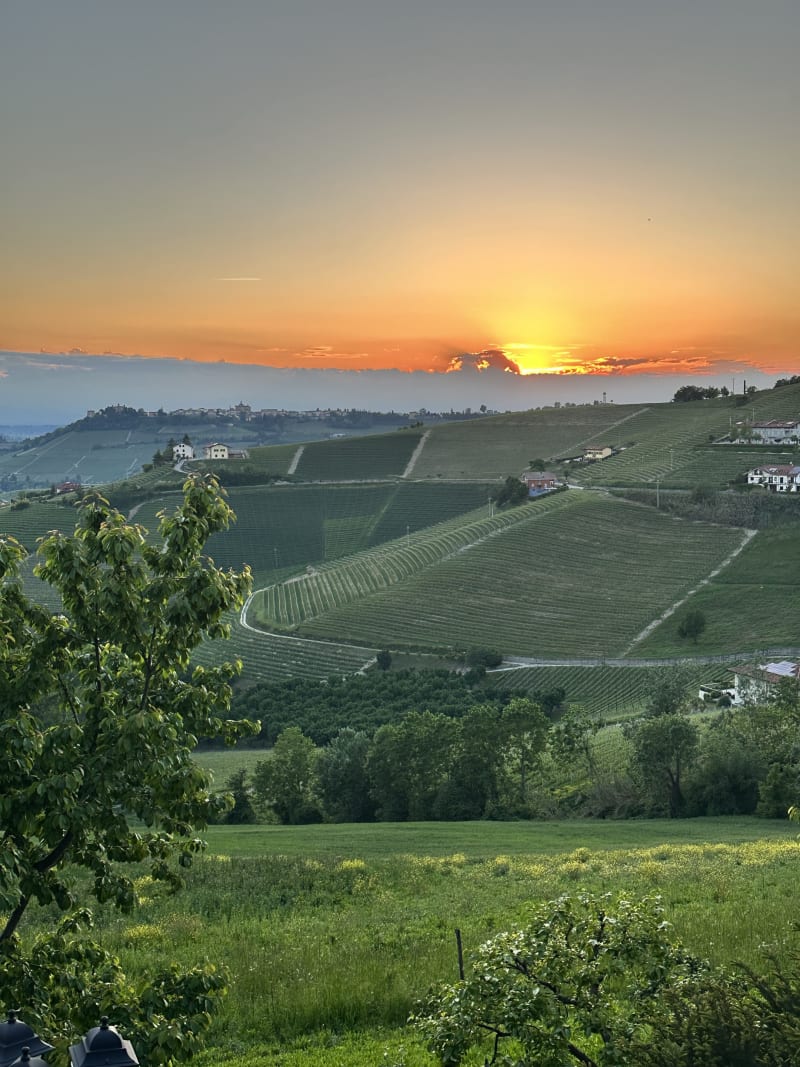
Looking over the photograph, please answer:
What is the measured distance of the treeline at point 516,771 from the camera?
30.0 meters

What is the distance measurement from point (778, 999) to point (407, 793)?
2906cm

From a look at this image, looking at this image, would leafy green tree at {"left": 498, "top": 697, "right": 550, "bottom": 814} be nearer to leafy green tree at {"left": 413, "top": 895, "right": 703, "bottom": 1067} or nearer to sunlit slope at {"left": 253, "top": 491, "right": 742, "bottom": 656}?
leafy green tree at {"left": 413, "top": 895, "right": 703, "bottom": 1067}

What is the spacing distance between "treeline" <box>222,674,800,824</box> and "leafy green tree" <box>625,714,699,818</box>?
0.11 ft

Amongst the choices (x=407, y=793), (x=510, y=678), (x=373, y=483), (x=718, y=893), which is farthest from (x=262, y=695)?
(x=373, y=483)

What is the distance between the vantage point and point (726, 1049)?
16.7 feet

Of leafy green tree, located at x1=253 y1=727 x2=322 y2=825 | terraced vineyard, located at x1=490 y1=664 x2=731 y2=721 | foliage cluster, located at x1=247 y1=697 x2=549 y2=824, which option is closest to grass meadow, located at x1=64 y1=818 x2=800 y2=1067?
foliage cluster, located at x1=247 y1=697 x2=549 y2=824

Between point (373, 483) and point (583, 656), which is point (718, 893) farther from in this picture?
point (373, 483)

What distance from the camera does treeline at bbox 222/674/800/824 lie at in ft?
98.3

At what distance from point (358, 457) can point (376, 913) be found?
5241 inches

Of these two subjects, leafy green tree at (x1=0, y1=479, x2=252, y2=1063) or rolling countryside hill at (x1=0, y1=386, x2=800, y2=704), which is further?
rolling countryside hill at (x1=0, y1=386, x2=800, y2=704)

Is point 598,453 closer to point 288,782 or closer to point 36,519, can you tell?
point 36,519

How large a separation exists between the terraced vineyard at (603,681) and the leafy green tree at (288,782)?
23558mm

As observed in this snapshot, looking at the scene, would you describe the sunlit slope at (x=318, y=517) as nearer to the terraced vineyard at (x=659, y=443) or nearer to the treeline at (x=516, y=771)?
the terraced vineyard at (x=659, y=443)

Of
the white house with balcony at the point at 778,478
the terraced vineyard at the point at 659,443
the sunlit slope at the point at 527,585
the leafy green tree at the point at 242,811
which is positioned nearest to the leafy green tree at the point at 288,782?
the leafy green tree at the point at 242,811
